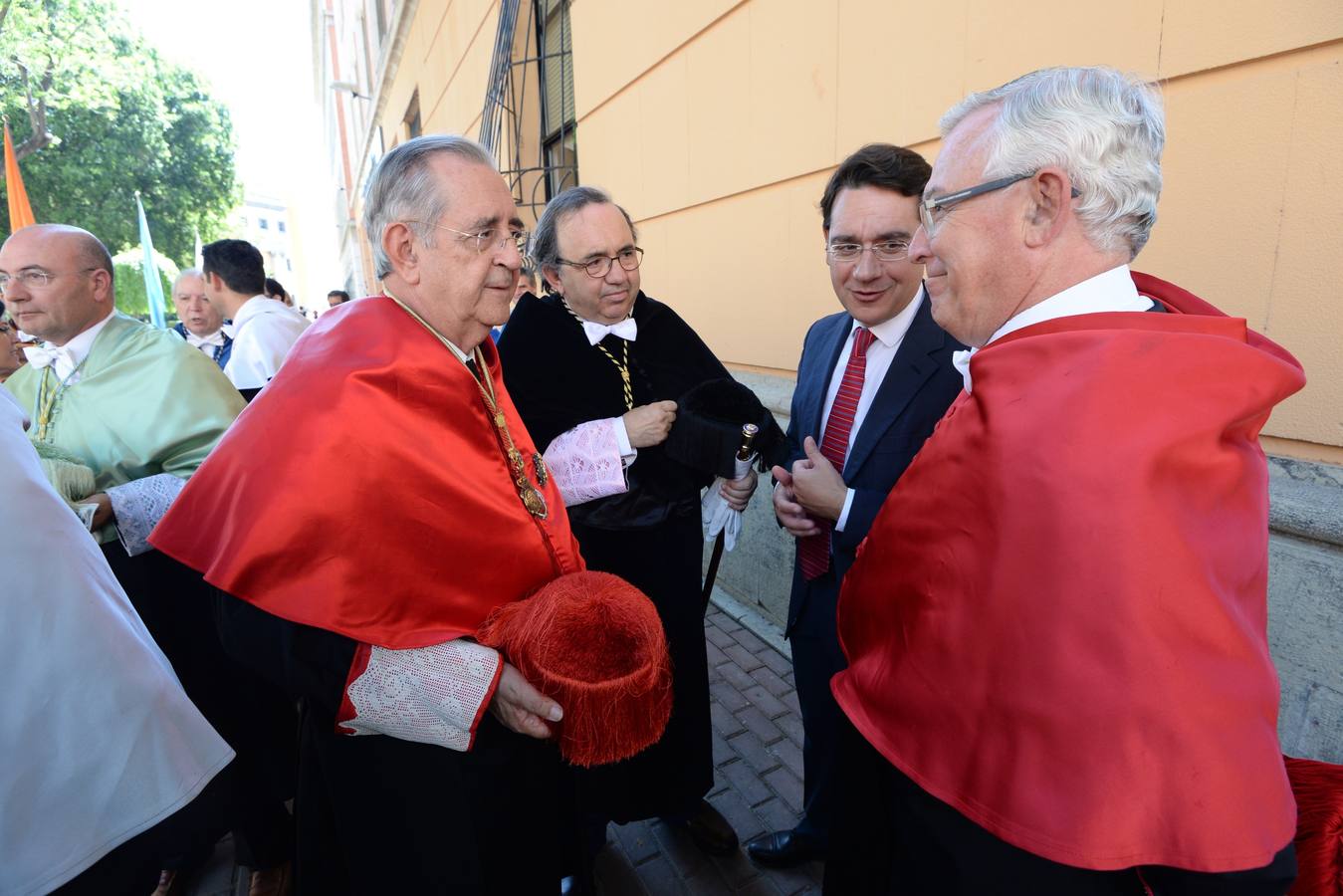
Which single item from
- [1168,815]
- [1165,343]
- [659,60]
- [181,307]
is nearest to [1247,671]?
[1168,815]

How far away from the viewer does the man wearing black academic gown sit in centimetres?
205

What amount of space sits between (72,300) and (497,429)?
6.13 ft

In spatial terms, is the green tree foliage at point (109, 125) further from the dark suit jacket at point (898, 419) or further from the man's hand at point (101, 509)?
the dark suit jacket at point (898, 419)

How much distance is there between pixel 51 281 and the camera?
221cm

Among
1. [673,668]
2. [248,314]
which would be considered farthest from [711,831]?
[248,314]

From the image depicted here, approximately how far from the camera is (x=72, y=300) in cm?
226

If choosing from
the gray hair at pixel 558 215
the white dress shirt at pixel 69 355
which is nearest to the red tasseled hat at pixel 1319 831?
the gray hair at pixel 558 215

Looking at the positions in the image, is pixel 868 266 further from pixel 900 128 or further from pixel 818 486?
pixel 900 128

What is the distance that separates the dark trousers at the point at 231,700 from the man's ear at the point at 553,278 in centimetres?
167

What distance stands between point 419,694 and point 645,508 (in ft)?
3.39

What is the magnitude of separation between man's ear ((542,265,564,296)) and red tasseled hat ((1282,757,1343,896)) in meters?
2.11

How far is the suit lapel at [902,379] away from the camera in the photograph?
1738 mm

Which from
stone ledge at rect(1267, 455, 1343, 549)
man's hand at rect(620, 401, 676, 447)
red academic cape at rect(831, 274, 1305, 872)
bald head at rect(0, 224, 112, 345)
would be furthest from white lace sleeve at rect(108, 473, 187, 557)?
stone ledge at rect(1267, 455, 1343, 549)

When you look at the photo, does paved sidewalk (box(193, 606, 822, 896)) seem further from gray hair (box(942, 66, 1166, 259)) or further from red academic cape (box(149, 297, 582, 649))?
gray hair (box(942, 66, 1166, 259))
